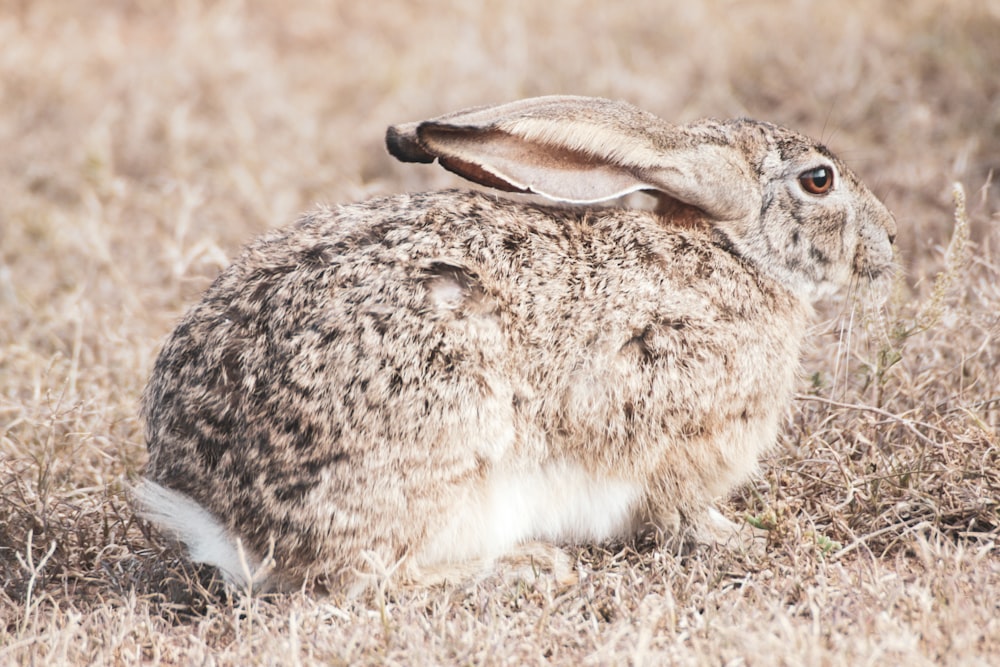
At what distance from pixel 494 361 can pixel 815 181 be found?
1.29m

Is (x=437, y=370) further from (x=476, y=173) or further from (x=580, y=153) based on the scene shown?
(x=580, y=153)

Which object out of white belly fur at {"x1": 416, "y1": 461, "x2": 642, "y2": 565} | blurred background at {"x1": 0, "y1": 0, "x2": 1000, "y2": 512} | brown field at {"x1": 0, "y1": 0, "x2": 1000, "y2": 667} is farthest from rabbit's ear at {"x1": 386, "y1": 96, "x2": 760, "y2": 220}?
blurred background at {"x1": 0, "y1": 0, "x2": 1000, "y2": 512}

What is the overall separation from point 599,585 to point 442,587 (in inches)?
17.2

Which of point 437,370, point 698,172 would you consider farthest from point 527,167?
point 437,370

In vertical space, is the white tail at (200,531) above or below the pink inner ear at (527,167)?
below

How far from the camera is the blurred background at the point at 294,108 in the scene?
5148mm

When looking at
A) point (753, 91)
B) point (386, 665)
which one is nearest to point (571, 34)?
point (753, 91)

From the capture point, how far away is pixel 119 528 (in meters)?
3.84

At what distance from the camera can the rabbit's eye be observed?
13.2 feet

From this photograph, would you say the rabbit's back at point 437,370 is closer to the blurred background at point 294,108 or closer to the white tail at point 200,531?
the white tail at point 200,531

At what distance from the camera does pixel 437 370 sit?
133 inches

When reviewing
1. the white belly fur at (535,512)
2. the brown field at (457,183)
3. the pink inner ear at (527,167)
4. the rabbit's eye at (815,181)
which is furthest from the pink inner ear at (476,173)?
the brown field at (457,183)

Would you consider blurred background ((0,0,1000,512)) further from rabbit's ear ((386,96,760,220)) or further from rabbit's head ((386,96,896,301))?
rabbit's ear ((386,96,760,220))

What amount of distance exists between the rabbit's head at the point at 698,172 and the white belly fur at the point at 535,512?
81 cm
